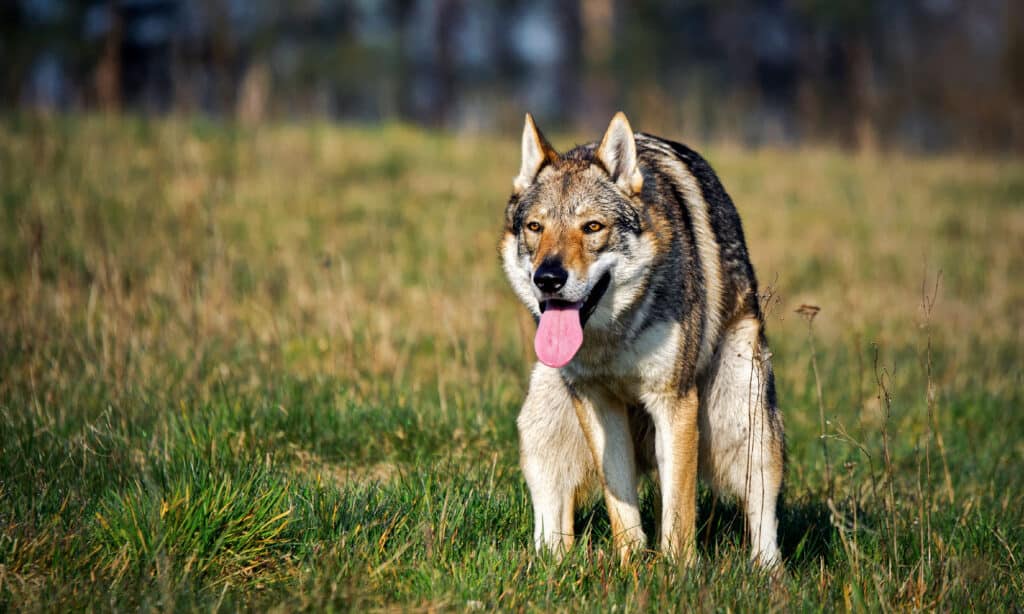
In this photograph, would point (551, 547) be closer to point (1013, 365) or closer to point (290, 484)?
point (290, 484)

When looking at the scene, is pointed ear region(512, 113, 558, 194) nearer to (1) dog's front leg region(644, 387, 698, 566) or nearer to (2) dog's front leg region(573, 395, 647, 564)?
(2) dog's front leg region(573, 395, 647, 564)

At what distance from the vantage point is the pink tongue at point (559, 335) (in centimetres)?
348

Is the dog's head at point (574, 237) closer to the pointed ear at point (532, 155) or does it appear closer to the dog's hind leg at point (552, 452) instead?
the pointed ear at point (532, 155)

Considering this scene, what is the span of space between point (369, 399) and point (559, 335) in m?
2.19

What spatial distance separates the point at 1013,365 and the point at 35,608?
7683 millimetres

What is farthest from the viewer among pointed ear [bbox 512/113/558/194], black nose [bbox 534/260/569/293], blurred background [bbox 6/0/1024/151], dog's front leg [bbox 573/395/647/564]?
blurred background [bbox 6/0/1024/151]

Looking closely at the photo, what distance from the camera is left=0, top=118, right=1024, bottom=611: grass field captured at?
3.23 meters

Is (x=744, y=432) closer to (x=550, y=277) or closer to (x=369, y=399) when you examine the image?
(x=550, y=277)

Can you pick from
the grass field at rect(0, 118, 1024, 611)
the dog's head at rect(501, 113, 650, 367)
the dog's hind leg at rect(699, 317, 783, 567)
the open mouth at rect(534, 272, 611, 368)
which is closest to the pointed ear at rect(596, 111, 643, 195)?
the dog's head at rect(501, 113, 650, 367)

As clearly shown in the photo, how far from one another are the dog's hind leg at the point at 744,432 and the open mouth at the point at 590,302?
810mm

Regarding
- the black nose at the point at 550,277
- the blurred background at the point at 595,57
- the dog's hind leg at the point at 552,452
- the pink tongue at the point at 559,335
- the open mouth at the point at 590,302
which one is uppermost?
the blurred background at the point at 595,57

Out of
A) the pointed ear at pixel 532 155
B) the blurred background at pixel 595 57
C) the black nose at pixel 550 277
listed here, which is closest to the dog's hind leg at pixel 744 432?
the black nose at pixel 550 277

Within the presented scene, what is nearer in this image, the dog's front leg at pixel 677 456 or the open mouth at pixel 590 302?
the open mouth at pixel 590 302

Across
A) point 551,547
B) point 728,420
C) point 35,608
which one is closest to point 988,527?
point 728,420
